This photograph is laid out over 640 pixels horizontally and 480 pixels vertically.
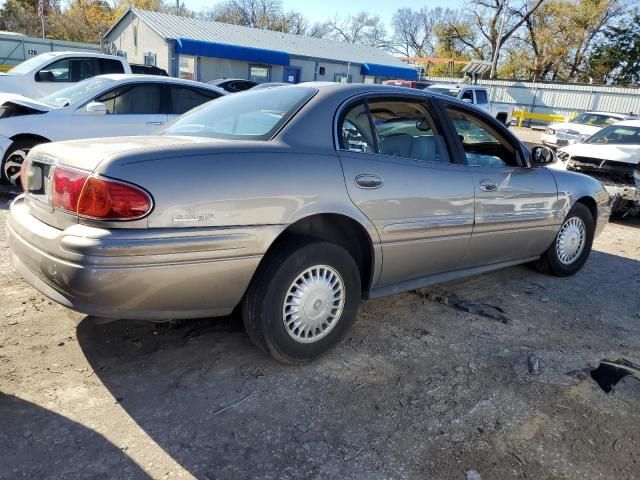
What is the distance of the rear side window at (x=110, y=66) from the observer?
1123 centimetres

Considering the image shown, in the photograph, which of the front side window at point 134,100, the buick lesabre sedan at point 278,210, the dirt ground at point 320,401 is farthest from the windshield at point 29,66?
the buick lesabre sedan at point 278,210

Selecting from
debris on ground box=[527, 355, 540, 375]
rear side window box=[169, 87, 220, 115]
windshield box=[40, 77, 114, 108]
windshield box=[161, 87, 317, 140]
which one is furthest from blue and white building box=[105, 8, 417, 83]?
debris on ground box=[527, 355, 540, 375]

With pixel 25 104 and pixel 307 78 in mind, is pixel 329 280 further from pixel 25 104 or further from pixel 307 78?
pixel 307 78

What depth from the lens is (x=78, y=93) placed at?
7051 mm

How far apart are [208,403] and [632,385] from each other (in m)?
2.41

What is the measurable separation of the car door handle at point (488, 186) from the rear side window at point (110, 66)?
32.7 ft

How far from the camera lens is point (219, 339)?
326cm

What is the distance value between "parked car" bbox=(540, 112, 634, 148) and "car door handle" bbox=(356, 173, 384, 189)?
46.0 ft

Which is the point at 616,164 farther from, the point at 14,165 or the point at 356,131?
→ the point at 14,165

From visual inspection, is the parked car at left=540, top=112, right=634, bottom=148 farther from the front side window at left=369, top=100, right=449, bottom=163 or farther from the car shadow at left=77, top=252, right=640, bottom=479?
the car shadow at left=77, top=252, right=640, bottom=479

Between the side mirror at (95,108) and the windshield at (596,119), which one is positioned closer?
the side mirror at (95,108)

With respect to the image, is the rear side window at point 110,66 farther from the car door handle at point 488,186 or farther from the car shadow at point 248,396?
the car door handle at point 488,186

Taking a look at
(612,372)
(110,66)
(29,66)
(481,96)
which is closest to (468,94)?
(481,96)

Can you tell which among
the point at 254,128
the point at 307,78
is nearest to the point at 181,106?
the point at 254,128
